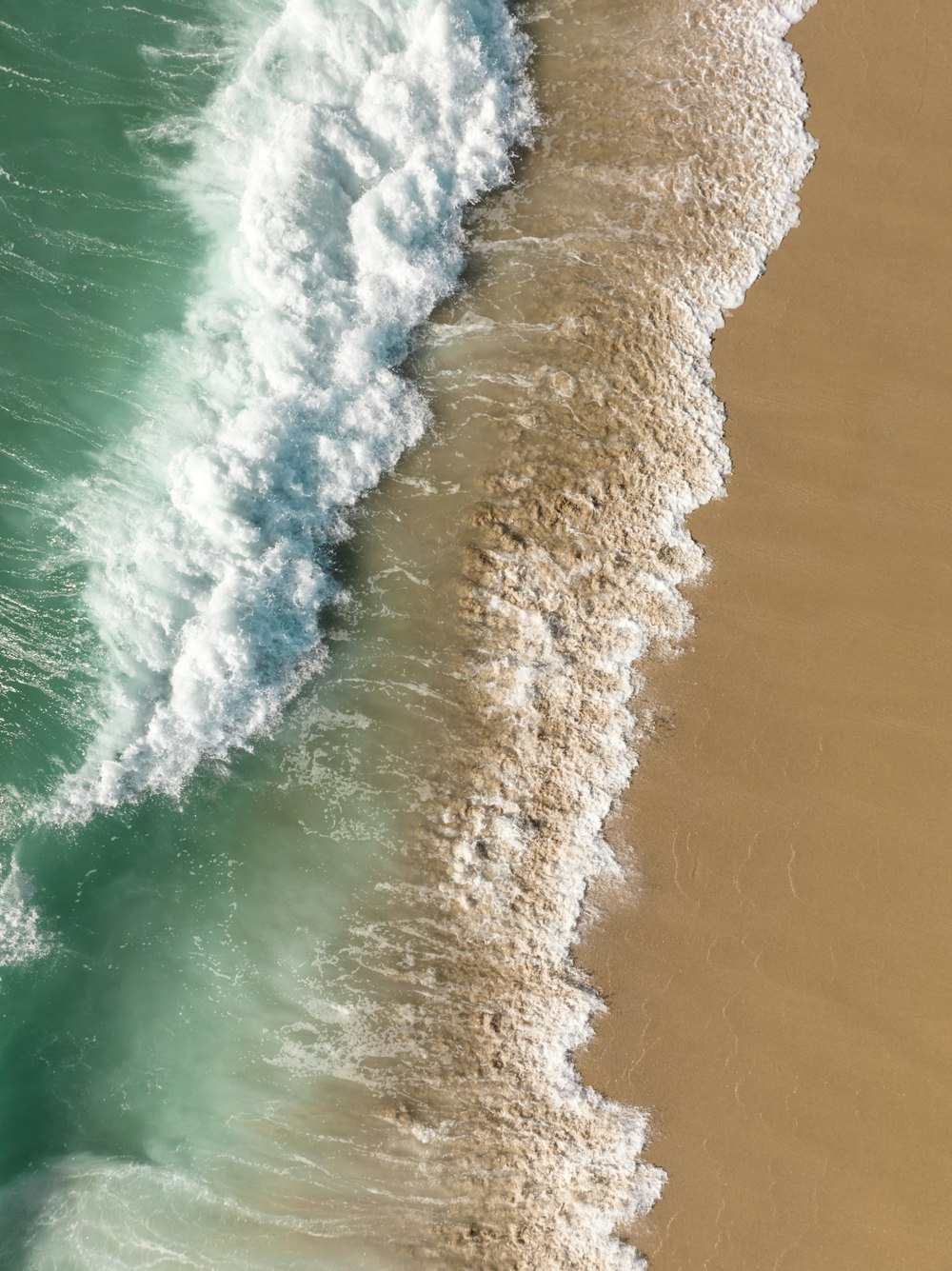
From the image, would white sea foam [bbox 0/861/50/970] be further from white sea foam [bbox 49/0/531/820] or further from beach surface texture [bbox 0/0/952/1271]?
white sea foam [bbox 49/0/531/820]

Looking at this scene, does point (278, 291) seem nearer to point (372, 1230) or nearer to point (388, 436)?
point (388, 436)

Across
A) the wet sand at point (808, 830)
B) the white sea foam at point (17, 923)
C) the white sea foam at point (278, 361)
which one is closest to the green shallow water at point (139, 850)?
the white sea foam at point (17, 923)

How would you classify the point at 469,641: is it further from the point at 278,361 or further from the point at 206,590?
the point at 278,361

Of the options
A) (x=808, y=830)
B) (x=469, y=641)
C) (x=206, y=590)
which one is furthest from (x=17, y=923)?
(x=808, y=830)

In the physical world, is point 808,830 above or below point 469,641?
below

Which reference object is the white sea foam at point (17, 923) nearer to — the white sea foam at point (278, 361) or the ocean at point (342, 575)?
the ocean at point (342, 575)

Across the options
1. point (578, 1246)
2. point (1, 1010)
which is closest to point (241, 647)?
point (1, 1010)
